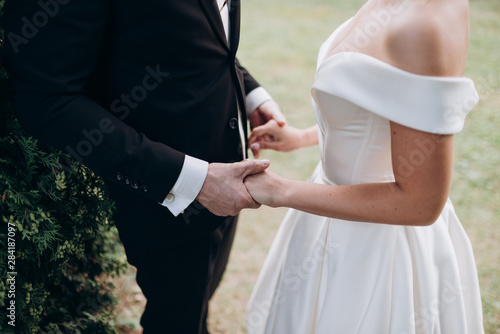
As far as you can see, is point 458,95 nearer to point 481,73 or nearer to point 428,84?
point 428,84

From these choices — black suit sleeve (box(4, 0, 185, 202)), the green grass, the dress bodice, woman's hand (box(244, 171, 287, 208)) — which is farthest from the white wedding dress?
the green grass

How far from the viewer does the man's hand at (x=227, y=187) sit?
1.67 meters

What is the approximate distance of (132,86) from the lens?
1654mm

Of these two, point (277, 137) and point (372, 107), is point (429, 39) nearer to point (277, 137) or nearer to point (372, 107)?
point (372, 107)

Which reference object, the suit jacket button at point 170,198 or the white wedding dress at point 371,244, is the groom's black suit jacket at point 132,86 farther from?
the white wedding dress at point 371,244

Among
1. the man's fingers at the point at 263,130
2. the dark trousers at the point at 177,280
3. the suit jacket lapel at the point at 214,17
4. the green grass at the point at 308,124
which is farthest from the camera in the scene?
the green grass at the point at 308,124

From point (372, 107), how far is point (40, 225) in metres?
1.34

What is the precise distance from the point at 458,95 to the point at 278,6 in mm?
10411

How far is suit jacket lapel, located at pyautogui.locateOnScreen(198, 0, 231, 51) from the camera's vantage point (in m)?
1.63

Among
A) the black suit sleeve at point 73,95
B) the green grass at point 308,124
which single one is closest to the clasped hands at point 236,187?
the black suit sleeve at point 73,95

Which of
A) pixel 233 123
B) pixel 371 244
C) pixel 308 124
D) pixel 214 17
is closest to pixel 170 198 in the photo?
pixel 233 123

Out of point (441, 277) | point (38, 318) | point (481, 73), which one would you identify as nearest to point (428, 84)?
point (441, 277)

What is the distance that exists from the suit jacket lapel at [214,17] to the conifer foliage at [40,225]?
2.42 ft

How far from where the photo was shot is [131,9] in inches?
59.9
